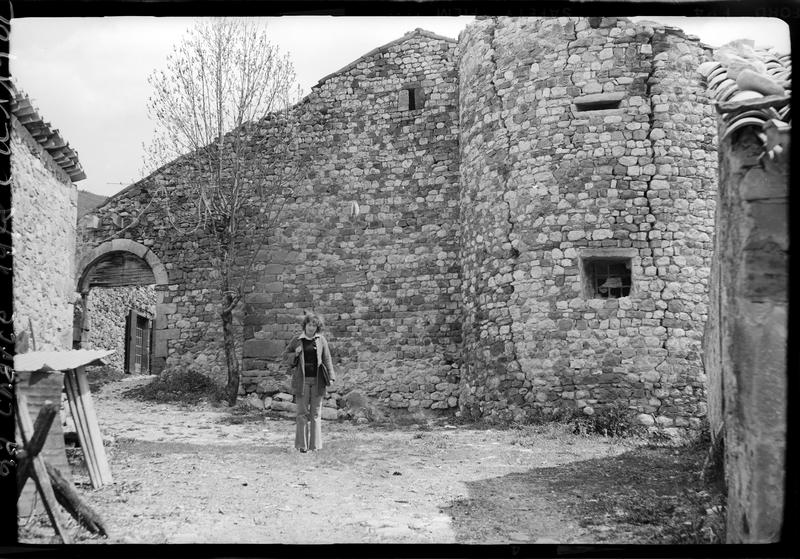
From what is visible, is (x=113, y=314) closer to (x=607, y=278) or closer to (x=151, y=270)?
(x=151, y=270)

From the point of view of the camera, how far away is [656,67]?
984 cm

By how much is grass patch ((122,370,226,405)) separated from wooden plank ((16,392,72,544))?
7793 mm

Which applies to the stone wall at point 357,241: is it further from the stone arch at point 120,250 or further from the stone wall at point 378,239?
the stone arch at point 120,250

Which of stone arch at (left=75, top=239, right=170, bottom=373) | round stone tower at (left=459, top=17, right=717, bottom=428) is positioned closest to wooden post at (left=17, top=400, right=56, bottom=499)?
round stone tower at (left=459, top=17, right=717, bottom=428)

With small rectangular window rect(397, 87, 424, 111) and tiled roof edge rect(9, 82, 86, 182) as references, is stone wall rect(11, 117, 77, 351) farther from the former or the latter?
small rectangular window rect(397, 87, 424, 111)

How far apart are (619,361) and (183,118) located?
7887mm

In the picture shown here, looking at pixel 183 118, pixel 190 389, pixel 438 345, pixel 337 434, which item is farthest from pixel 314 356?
pixel 183 118

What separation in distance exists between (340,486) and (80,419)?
217 cm

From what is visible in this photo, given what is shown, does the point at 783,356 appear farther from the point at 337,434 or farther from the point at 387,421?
the point at 387,421

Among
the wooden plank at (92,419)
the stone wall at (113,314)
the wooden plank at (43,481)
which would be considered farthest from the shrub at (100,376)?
the wooden plank at (43,481)

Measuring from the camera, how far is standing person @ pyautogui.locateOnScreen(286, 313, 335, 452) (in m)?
7.66

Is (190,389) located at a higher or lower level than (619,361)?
lower

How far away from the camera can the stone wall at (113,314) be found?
16.0 metres

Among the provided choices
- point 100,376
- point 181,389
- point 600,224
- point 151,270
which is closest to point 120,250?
point 151,270
